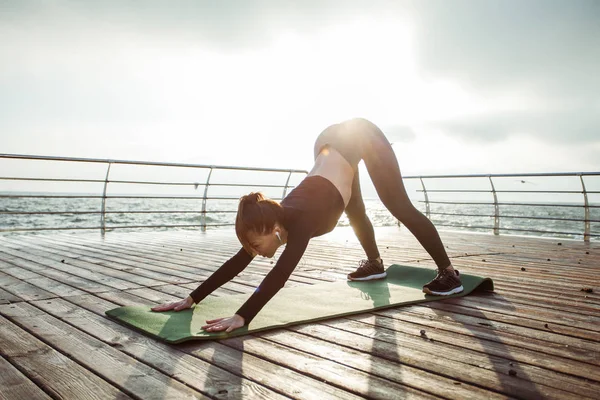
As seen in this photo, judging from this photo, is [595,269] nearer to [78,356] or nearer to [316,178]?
[316,178]

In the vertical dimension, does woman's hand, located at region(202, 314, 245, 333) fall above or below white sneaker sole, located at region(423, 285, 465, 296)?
below

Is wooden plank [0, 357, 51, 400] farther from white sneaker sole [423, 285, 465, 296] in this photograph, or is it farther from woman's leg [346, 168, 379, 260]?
woman's leg [346, 168, 379, 260]

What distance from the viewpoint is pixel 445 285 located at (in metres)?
2.60

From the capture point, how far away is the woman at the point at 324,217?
192 cm

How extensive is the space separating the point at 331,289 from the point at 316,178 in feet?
2.53

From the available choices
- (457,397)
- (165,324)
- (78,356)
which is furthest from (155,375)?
(457,397)

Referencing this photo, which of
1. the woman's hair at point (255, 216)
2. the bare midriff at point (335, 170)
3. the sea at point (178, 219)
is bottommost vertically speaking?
the sea at point (178, 219)

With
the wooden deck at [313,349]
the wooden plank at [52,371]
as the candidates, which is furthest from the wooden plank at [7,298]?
the wooden plank at [52,371]

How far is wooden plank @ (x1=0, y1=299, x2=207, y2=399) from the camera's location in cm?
129

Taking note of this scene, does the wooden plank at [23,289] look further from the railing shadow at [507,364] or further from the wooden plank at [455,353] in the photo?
the railing shadow at [507,364]

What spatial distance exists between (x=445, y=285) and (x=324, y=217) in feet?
2.98

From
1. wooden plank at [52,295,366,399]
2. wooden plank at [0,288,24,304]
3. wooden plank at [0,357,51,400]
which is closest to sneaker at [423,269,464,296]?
wooden plank at [52,295,366,399]

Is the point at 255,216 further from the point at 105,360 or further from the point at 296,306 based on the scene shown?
the point at 105,360

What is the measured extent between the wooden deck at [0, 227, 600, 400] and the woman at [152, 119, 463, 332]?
20cm
